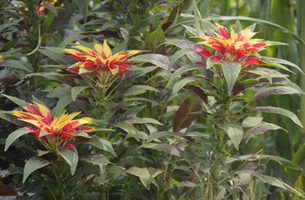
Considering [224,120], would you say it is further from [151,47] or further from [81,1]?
[81,1]

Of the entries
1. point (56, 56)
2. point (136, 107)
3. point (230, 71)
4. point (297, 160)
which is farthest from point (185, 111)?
point (297, 160)

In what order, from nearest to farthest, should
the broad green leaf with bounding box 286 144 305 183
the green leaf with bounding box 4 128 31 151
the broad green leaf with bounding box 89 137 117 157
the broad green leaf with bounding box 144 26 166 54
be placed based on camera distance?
the green leaf with bounding box 4 128 31 151
the broad green leaf with bounding box 89 137 117 157
the broad green leaf with bounding box 144 26 166 54
the broad green leaf with bounding box 286 144 305 183

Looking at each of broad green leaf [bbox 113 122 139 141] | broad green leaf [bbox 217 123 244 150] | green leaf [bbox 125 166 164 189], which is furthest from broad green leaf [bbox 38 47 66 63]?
broad green leaf [bbox 217 123 244 150]

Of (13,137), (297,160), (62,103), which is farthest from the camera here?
(297,160)

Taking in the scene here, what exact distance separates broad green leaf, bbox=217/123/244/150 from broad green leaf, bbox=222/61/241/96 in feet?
0.34

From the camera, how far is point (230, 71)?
0.72 m

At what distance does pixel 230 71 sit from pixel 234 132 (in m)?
0.14

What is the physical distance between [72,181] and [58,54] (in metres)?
0.35

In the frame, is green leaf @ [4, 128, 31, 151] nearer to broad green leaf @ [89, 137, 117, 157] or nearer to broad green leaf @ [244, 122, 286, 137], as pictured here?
broad green leaf @ [89, 137, 117, 157]

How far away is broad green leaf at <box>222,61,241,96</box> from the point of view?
2.29 ft

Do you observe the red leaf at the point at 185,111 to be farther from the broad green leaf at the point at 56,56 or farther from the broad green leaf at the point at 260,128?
the broad green leaf at the point at 56,56

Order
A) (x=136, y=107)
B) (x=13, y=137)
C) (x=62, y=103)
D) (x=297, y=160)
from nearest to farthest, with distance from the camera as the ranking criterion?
(x=13, y=137), (x=62, y=103), (x=136, y=107), (x=297, y=160)

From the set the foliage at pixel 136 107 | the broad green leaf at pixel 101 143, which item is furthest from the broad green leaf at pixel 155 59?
the broad green leaf at pixel 101 143

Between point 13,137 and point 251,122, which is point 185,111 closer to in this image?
point 251,122
